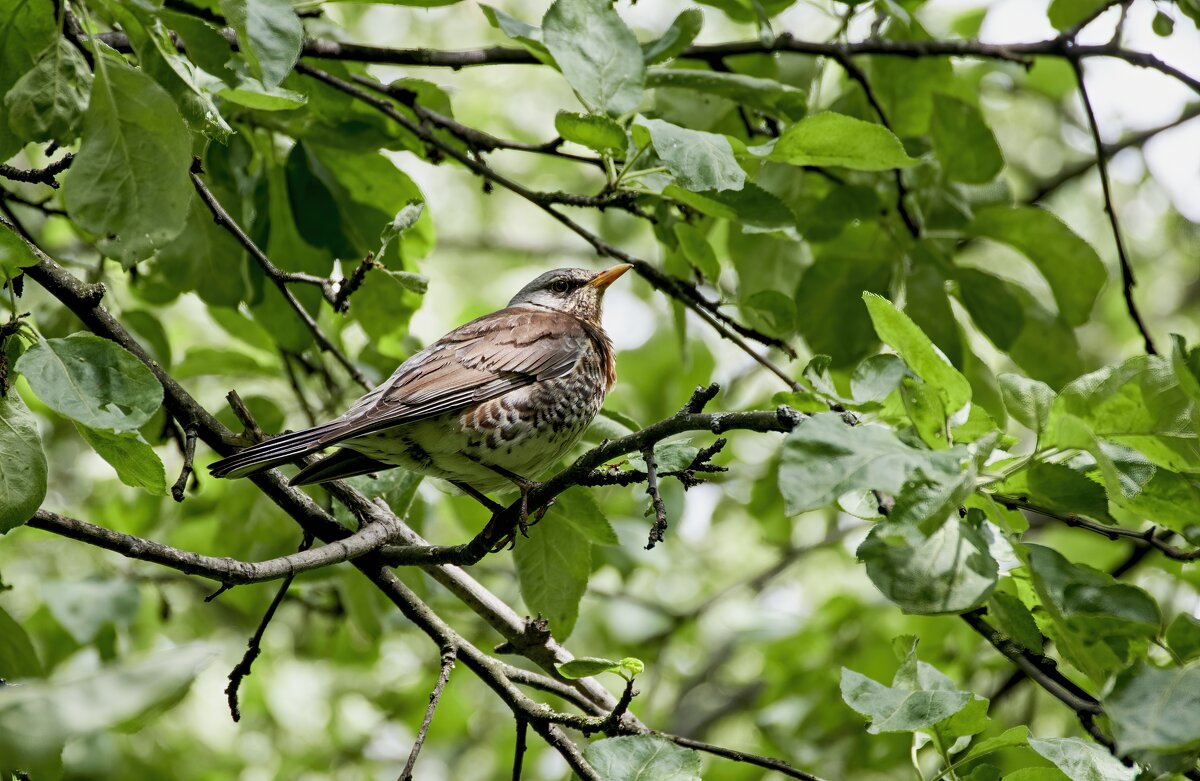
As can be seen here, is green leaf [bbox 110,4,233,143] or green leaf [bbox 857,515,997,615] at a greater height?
green leaf [bbox 110,4,233,143]

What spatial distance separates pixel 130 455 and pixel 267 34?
3.44ft

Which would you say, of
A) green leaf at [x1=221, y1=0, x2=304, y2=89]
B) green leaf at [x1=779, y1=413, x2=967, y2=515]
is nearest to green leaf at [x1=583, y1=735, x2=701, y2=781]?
green leaf at [x1=779, y1=413, x2=967, y2=515]

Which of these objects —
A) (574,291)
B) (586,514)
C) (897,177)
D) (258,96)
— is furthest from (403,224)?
(574,291)

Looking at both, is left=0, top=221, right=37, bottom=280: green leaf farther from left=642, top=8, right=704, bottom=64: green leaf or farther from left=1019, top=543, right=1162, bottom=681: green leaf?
left=1019, top=543, right=1162, bottom=681: green leaf

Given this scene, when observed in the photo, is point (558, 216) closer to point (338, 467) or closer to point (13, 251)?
point (338, 467)

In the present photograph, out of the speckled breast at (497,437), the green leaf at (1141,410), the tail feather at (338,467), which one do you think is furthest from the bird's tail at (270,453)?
the green leaf at (1141,410)

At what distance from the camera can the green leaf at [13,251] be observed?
103 inches

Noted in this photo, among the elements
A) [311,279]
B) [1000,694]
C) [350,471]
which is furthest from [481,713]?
[311,279]

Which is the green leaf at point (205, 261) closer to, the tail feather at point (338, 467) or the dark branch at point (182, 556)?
the tail feather at point (338, 467)

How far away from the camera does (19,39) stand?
8.61ft

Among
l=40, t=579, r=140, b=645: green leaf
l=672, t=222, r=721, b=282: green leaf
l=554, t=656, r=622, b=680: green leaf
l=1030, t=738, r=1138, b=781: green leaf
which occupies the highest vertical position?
l=672, t=222, r=721, b=282: green leaf

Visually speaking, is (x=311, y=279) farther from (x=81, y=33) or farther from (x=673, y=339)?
(x=673, y=339)

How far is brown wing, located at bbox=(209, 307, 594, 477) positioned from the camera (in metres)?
3.61

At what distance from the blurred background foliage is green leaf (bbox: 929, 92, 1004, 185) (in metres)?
0.01
